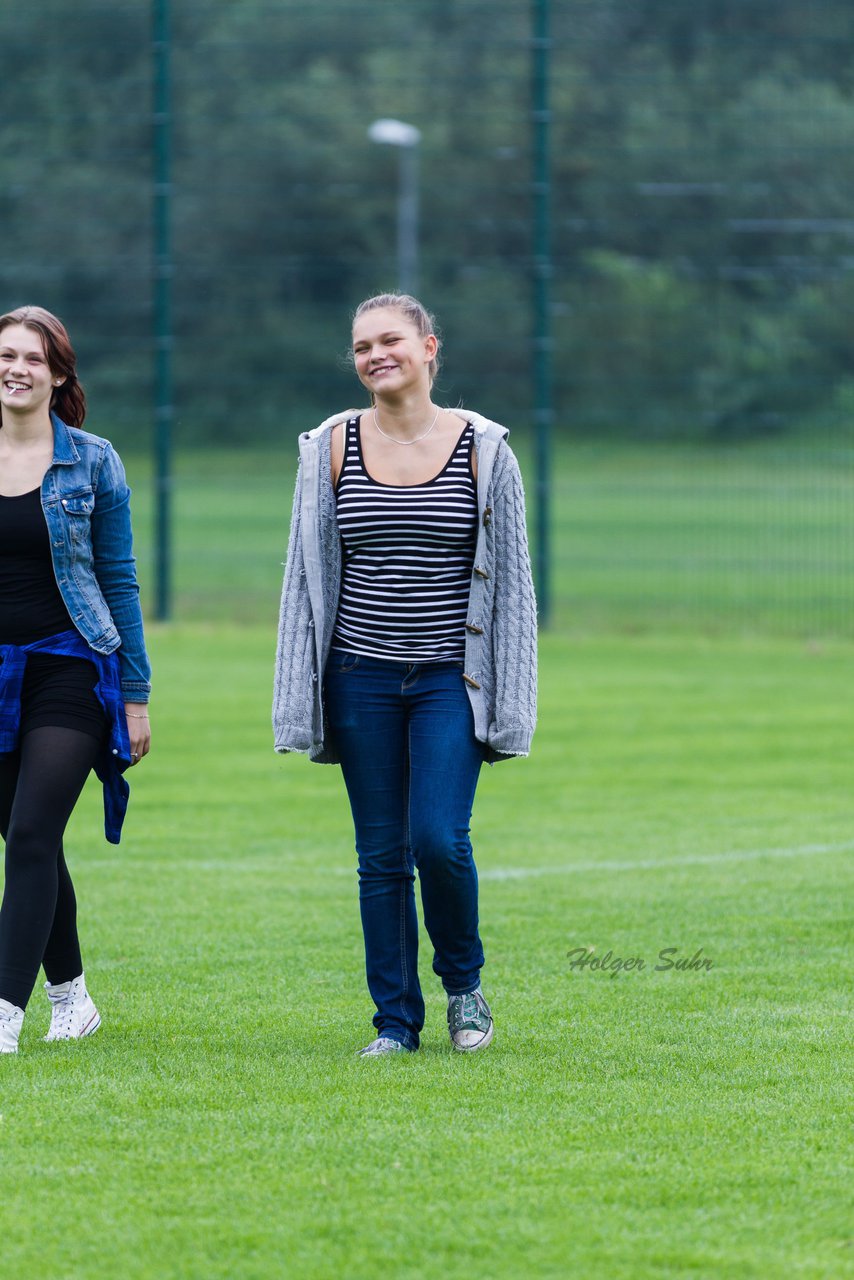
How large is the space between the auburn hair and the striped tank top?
0.75 m

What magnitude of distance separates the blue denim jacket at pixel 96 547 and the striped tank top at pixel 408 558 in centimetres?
58

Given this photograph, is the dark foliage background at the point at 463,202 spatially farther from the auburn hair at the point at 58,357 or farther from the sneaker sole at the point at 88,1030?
the sneaker sole at the point at 88,1030

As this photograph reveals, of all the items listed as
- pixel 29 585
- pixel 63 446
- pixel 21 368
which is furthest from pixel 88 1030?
pixel 21 368

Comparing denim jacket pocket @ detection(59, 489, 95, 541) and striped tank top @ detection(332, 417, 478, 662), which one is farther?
denim jacket pocket @ detection(59, 489, 95, 541)

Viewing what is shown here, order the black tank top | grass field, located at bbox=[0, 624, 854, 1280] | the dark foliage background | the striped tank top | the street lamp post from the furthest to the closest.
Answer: the street lamp post → the dark foliage background → the black tank top → the striped tank top → grass field, located at bbox=[0, 624, 854, 1280]

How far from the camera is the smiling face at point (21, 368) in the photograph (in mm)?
5301

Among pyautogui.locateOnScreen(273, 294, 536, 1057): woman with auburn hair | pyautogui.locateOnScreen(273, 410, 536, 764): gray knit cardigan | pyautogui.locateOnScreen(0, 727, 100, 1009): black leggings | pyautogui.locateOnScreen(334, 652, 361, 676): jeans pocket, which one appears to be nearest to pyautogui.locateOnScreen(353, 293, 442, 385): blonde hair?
pyautogui.locateOnScreen(273, 294, 536, 1057): woman with auburn hair

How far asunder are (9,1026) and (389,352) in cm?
187

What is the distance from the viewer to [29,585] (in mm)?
5309

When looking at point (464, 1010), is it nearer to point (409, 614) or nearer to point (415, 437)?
point (409, 614)

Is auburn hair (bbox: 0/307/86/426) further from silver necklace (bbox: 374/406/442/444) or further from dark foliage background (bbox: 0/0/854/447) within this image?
dark foliage background (bbox: 0/0/854/447)

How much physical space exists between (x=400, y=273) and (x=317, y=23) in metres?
2.27

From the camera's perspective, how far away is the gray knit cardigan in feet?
17.0

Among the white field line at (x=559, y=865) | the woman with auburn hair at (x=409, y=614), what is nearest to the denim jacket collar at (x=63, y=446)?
the woman with auburn hair at (x=409, y=614)
